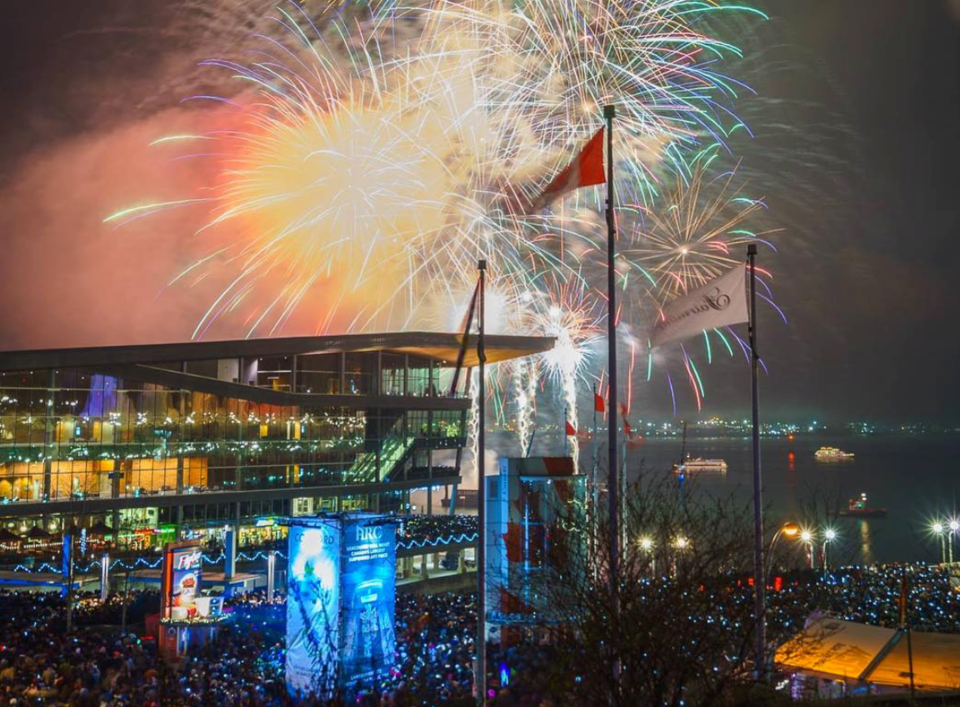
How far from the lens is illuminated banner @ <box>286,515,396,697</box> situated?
22000 millimetres

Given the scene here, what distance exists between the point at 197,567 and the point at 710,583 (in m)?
21.1

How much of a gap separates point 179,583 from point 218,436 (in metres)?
23.0

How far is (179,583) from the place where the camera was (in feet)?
93.5

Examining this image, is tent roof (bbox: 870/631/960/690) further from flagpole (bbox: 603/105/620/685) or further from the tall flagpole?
flagpole (bbox: 603/105/620/685)

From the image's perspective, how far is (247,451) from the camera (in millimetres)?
51969

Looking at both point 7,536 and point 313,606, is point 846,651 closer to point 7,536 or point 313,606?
point 313,606

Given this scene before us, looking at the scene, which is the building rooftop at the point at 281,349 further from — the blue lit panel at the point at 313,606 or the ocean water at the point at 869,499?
the blue lit panel at the point at 313,606

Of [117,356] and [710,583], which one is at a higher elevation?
[117,356]

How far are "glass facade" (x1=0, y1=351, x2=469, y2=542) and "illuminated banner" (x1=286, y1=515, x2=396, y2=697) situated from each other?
88.2 feet

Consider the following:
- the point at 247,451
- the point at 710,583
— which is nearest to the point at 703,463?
the point at 247,451

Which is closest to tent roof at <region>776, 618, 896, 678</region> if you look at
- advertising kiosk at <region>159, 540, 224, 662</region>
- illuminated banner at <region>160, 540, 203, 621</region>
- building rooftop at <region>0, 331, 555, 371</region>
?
advertising kiosk at <region>159, 540, 224, 662</region>

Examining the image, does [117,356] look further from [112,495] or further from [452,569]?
[452,569]

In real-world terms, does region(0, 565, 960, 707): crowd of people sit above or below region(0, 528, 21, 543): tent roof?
below

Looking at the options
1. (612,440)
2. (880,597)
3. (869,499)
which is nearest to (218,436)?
(880,597)
